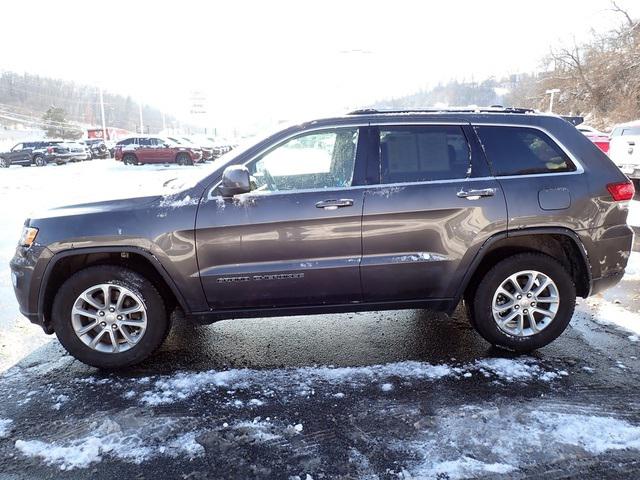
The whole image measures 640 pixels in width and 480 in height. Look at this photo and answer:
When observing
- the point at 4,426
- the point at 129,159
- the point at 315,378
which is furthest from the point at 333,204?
the point at 129,159

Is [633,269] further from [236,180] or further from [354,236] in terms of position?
[236,180]

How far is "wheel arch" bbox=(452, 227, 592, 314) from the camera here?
345cm

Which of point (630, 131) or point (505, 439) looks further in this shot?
point (630, 131)

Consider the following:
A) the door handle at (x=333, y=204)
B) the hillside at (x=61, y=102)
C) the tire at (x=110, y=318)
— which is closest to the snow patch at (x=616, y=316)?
the door handle at (x=333, y=204)

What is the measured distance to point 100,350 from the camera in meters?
3.41

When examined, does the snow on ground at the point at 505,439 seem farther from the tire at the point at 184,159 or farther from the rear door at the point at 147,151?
the rear door at the point at 147,151

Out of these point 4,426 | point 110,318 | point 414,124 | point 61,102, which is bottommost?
point 4,426

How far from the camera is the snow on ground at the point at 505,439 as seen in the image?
236 centimetres

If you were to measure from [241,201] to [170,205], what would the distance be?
0.52 m

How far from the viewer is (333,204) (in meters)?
3.29

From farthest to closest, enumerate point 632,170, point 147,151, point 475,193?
point 147,151 < point 632,170 < point 475,193

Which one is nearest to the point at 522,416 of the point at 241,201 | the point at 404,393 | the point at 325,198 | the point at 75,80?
the point at 404,393

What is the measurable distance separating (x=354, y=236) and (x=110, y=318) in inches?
75.4

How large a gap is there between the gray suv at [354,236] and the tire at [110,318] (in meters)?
0.01
